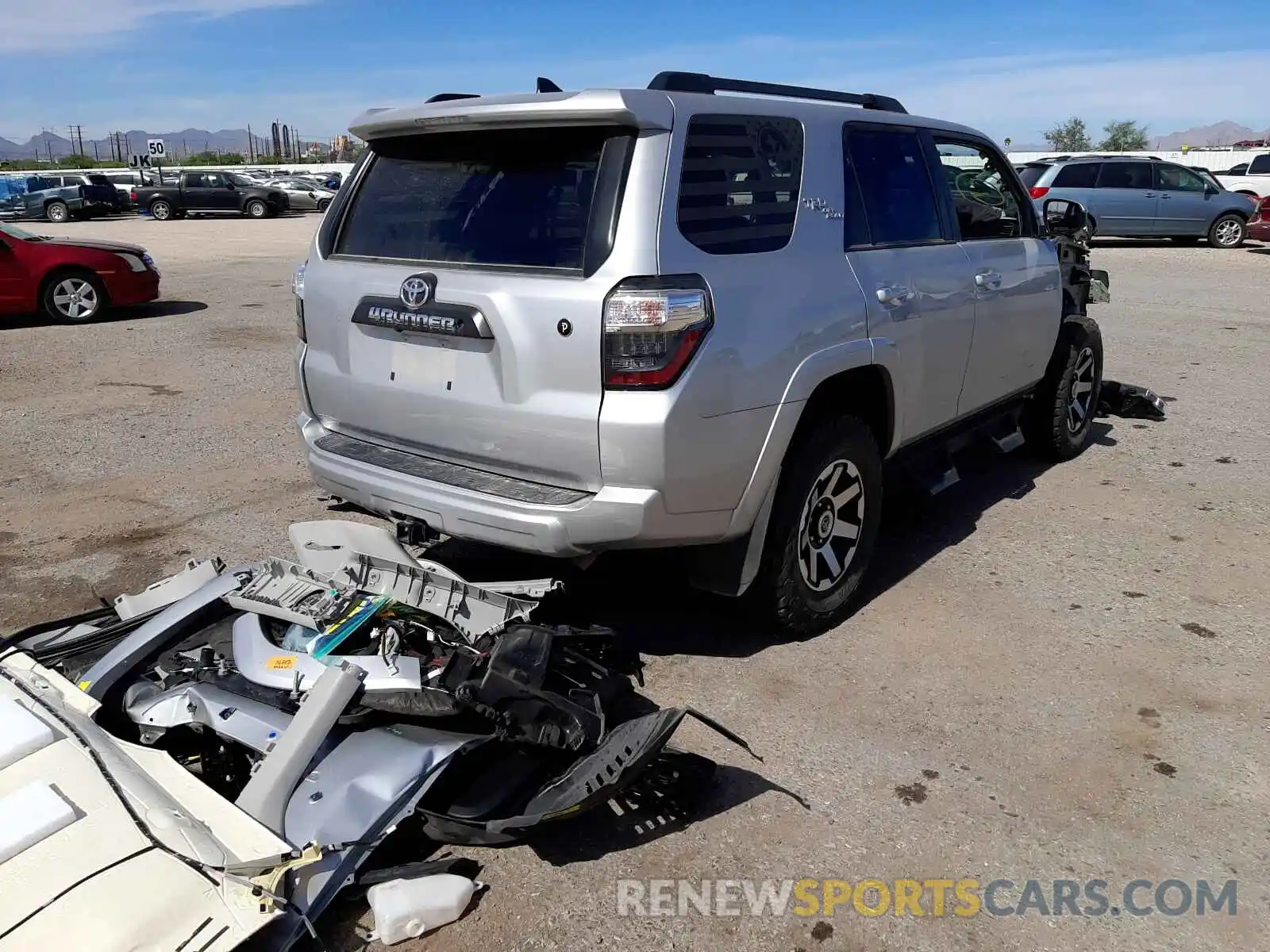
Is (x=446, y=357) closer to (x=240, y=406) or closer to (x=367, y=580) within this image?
(x=367, y=580)

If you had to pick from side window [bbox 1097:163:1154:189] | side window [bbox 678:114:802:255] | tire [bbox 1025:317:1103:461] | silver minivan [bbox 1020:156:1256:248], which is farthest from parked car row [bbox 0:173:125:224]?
side window [bbox 678:114:802:255]

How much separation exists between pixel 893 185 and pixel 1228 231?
761 inches

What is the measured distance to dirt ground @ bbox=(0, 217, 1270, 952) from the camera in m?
2.70

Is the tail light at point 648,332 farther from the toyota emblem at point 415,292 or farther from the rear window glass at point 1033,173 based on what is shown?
the rear window glass at point 1033,173

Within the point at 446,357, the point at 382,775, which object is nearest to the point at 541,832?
the point at 382,775

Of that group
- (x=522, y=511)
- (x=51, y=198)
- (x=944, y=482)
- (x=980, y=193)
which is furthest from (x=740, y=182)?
(x=51, y=198)

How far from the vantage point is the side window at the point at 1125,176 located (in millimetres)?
19750

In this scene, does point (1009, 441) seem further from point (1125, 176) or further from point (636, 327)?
point (1125, 176)

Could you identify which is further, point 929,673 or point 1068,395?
point 1068,395

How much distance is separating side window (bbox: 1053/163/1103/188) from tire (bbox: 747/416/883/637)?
18153 mm

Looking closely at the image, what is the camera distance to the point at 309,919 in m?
2.42

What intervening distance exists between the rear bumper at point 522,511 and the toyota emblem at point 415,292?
55 cm

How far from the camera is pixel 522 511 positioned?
3240mm

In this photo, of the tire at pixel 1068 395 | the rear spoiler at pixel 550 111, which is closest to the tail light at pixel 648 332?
the rear spoiler at pixel 550 111
